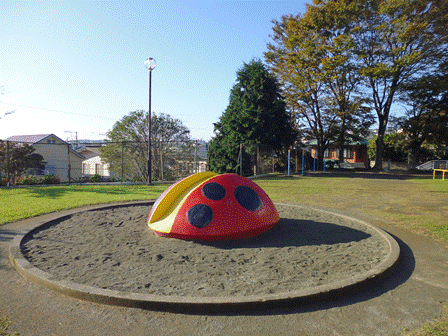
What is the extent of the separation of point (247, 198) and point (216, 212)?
912 mm

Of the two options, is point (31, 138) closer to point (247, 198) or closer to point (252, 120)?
point (252, 120)

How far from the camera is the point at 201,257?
5.41 metres

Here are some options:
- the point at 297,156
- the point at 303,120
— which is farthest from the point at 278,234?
the point at 303,120

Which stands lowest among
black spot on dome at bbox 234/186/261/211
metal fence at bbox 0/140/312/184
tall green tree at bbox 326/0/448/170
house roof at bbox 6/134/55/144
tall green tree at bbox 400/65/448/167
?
black spot on dome at bbox 234/186/261/211

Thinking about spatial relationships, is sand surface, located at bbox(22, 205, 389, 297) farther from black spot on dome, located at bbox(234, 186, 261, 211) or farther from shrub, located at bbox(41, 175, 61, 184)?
shrub, located at bbox(41, 175, 61, 184)

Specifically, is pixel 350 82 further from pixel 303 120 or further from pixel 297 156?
pixel 297 156

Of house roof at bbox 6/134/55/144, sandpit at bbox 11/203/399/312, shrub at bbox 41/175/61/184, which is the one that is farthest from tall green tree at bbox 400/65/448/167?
house roof at bbox 6/134/55/144

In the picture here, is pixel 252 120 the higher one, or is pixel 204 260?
pixel 252 120

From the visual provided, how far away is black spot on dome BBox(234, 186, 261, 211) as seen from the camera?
675 centimetres

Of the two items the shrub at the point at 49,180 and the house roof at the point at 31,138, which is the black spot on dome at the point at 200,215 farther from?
the house roof at the point at 31,138

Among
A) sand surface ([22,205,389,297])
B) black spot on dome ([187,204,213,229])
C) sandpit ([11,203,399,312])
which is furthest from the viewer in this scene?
black spot on dome ([187,204,213,229])

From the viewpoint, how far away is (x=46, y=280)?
428 centimetres

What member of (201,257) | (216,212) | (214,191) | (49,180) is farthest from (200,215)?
(49,180)

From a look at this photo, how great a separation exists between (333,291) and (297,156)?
29768 mm
